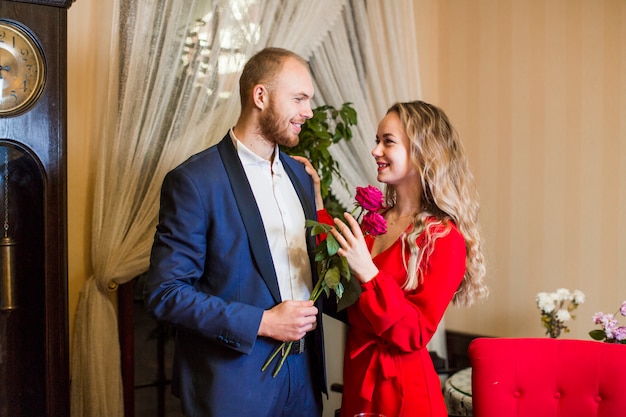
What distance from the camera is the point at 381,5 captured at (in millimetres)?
3426

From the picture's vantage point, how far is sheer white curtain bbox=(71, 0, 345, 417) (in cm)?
270

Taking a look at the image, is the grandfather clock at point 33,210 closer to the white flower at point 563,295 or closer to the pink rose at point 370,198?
the pink rose at point 370,198

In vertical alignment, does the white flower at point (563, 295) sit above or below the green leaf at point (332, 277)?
below

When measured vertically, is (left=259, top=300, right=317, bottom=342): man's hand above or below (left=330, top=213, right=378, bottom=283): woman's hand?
below

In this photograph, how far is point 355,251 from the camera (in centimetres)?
188

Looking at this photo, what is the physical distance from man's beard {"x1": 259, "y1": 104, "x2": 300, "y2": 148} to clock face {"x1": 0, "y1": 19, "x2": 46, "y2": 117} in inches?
30.2

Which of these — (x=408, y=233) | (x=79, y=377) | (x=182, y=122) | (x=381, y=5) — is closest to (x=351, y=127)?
(x=381, y=5)

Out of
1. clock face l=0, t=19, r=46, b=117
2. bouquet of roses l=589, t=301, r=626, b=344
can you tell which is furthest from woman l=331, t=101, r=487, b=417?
clock face l=0, t=19, r=46, b=117

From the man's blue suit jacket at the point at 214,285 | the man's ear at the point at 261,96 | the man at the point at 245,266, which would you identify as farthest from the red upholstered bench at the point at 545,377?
the man's ear at the point at 261,96

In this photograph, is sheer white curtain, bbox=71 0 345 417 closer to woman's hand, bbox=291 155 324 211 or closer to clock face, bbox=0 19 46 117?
clock face, bbox=0 19 46 117

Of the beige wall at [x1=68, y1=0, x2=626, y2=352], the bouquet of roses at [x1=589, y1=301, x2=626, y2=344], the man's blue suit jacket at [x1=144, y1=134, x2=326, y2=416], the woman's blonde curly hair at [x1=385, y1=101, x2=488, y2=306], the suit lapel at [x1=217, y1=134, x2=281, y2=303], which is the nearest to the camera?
the man's blue suit jacket at [x1=144, y1=134, x2=326, y2=416]

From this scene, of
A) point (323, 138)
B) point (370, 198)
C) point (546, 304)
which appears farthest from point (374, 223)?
point (546, 304)

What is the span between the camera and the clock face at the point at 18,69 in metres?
2.23

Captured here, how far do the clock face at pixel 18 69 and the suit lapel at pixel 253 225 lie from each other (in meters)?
0.74
